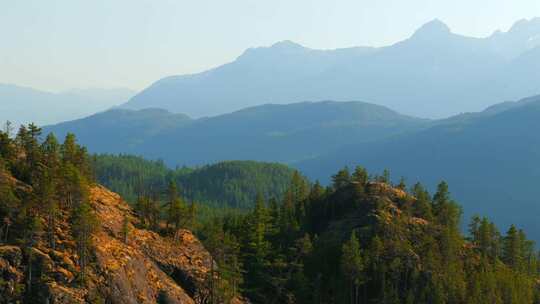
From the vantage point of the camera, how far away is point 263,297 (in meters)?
112

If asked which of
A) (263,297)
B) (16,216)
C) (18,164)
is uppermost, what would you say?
(18,164)

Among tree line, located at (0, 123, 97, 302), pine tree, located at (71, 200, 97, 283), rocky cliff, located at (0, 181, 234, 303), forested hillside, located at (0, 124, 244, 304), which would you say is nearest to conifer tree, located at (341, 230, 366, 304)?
forested hillside, located at (0, 124, 244, 304)

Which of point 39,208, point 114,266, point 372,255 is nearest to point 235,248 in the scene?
point 372,255

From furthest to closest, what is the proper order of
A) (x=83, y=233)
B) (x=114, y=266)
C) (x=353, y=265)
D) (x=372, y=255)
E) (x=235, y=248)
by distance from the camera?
(x=372, y=255)
(x=235, y=248)
(x=353, y=265)
(x=114, y=266)
(x=83, y=233)

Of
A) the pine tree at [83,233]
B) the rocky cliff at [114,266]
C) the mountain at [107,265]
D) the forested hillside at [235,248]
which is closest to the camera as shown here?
the mountain at [107,265]

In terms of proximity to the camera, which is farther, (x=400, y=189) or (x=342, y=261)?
(x=400, y=189)

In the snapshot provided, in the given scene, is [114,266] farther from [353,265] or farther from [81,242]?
[353,265]

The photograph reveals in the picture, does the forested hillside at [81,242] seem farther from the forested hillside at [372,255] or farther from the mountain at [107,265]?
the forested hillside at [372,255]

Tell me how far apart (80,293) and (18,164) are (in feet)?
112

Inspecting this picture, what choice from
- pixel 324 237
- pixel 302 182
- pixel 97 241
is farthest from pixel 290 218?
pixel 97 241

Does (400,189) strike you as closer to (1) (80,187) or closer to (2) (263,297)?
(2) (263,297)

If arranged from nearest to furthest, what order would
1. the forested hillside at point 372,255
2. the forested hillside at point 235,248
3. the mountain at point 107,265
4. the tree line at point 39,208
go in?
the mountain at point 107,265 < the tree line at point 39,208 < the forested hillside at point 235,248 < the forested hillside at point 372,255

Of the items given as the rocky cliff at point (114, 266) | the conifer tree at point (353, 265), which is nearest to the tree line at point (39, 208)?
the rocky cliff at point (114, 266)

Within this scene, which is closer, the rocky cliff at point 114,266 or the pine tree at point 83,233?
the rocky cliff at point 114,266
